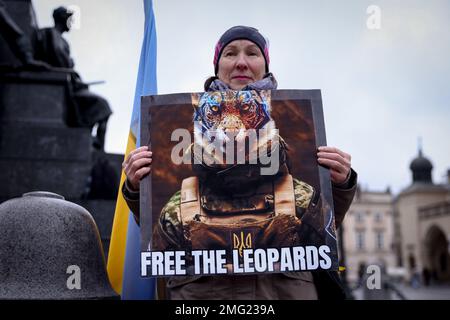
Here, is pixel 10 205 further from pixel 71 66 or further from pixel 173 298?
pixel 71 66

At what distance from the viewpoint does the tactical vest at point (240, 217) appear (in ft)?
7.26

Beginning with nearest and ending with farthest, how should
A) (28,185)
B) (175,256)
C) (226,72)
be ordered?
1. (175,256)
2. (226,72)
3. (28,185)

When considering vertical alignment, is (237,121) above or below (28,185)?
below

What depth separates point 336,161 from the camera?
2312 millimetres

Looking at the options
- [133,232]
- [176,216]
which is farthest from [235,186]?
[133,232]

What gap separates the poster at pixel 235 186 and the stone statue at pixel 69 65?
5682 millimetres

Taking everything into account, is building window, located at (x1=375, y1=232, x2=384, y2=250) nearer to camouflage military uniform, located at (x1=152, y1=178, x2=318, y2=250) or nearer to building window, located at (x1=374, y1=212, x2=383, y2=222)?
building window, located at (x1=374, y1=212, x2=383, y2=222)

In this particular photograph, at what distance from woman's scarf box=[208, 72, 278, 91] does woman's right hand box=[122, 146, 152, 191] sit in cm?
47

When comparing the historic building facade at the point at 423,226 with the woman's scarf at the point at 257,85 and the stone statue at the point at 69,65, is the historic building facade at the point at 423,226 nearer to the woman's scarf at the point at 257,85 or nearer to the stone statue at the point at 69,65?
the stone statue at the point at 69,65

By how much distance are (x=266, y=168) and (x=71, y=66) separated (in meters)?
6.54

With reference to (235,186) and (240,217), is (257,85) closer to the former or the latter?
(235,186)

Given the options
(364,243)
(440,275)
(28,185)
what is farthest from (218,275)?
(364,243)

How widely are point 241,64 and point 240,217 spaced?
2.57 ft

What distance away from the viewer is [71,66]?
8117 mm
